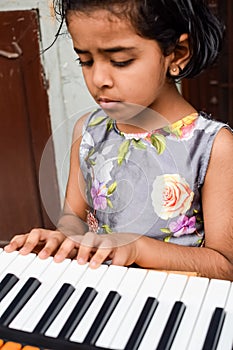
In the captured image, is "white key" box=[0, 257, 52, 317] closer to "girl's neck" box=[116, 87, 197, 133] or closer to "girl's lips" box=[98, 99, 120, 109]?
"girl's lips" box=[98, 99, 120, 109]

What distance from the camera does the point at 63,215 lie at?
1.43 m

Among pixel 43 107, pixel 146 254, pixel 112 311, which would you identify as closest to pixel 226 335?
pixel 112 311

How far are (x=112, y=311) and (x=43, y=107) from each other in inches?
60.6

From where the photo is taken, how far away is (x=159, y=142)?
130 cm

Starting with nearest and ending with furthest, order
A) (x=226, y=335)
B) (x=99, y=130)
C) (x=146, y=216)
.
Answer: (x=226, y=335) < (x=146, y=216) < (x=99, y=130)

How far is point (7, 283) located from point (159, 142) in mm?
477

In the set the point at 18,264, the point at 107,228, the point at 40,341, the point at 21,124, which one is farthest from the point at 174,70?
the point at 21,124

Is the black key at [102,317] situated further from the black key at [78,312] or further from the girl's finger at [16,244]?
the girl's finger at [16,244]

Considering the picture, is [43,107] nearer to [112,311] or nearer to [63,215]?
[63,215]

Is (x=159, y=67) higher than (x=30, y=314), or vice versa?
(x=159, y=67)

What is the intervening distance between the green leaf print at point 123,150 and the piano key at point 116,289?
36cm

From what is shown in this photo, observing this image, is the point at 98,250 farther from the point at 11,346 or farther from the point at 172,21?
the point at 172,21

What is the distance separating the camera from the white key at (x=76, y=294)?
2.87 feet

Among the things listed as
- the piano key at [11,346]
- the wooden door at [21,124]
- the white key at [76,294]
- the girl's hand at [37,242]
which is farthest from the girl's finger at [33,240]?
the wooden door at [21,124]
